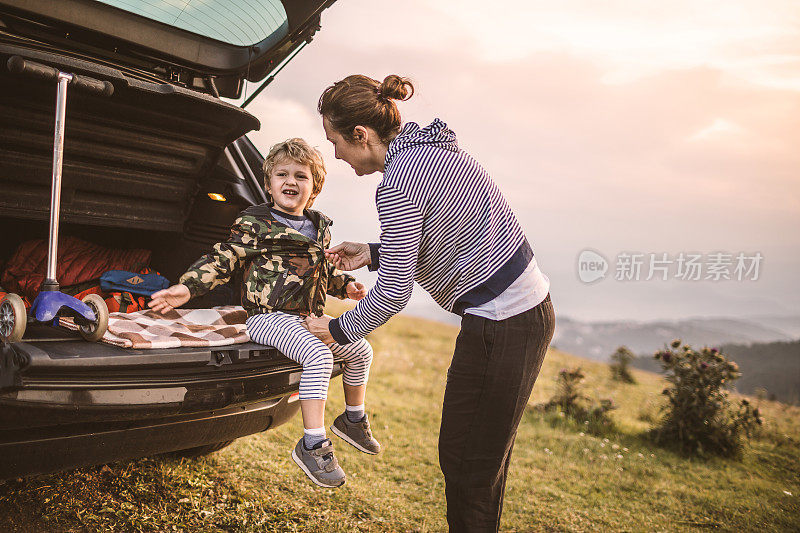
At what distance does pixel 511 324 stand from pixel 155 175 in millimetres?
1883

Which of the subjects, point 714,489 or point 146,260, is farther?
point 714,489

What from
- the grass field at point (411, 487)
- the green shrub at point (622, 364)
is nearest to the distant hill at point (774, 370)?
the green shrub at point (622, 364)

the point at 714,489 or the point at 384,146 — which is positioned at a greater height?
the point at 384,146

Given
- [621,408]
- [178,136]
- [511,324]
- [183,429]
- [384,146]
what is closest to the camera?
[511,324]

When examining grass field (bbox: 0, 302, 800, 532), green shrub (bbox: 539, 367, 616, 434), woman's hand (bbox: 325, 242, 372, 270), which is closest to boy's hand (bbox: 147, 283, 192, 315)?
woman's hand (bbox: 325, 242, 372, 270)

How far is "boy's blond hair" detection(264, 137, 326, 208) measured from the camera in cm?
261

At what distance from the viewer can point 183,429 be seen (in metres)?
2.36

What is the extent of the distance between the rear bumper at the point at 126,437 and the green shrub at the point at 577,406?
3.66 m

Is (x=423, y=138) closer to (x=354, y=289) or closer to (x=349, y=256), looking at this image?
(x=349, y=256)

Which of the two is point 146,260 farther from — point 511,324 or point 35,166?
point 511,324

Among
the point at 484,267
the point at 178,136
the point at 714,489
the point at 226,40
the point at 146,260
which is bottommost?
the point at 714,489

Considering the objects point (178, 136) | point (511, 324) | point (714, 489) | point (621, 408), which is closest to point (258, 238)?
point (178, 136)

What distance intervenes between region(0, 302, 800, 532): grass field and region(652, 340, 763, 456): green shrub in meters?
0.17

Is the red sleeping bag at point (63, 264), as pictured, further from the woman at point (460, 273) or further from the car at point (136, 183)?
the woman at point (460, 273)
